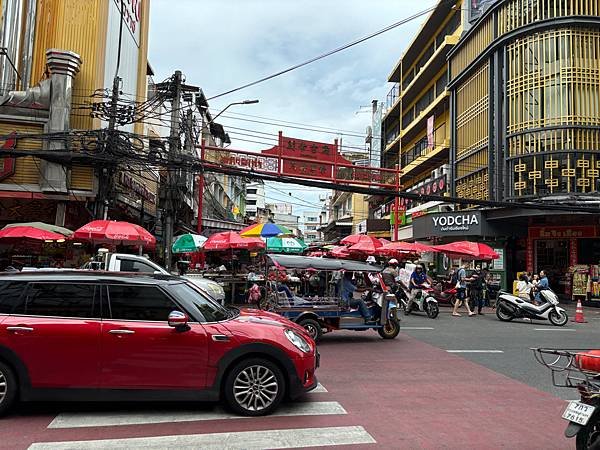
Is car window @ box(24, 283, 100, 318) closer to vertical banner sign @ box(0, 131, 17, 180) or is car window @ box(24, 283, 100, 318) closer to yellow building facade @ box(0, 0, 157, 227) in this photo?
yellow building facade @ box(0, 0, 157, 227)

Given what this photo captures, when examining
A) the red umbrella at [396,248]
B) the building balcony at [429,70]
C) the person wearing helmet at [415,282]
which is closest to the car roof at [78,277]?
the person wearing helmet at [415,282]

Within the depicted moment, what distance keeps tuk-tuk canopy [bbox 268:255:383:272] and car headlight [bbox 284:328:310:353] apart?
4.48 meters

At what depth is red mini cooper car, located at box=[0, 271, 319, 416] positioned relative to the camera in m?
5.54

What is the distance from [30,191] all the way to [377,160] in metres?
38.6

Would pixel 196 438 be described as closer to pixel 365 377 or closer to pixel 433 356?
pixel 365 377

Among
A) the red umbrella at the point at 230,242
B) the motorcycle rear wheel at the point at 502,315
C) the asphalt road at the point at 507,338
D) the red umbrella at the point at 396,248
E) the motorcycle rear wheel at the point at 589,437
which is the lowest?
the asphalt road at the point at 507,338

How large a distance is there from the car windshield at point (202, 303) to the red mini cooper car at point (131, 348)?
2cm

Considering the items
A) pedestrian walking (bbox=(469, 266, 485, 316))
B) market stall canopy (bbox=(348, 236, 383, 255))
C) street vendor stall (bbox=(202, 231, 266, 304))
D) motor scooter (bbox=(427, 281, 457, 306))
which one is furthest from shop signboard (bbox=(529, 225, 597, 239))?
street vendor stall (bbox=(202, 231, 266, 304))

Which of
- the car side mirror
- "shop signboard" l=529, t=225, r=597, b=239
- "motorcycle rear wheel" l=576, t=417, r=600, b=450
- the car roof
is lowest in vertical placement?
"motorcycle rear wheel" l=576, t=417, r=600, b=450

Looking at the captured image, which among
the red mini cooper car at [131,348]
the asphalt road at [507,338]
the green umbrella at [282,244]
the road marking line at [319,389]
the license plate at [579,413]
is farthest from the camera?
the green umbrella at [282,244]

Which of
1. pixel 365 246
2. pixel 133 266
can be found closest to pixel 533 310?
pixel 365 246

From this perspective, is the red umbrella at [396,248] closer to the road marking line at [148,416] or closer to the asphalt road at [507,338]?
the asphalt road at [507,338]

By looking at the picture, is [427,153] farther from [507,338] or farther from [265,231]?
[507,338]

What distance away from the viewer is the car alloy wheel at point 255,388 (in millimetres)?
5738
